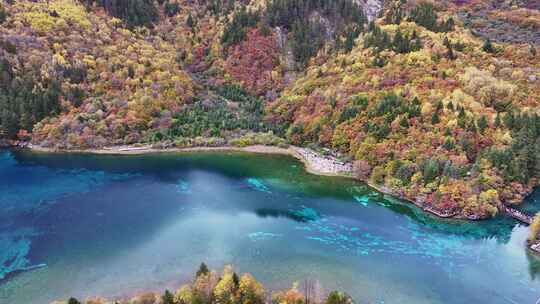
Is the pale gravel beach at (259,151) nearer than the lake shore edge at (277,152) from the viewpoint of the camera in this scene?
No

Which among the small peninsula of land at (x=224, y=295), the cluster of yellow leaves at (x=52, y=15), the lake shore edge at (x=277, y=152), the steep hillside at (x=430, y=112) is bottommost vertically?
the small peninsula of land at (x=224, y=295)

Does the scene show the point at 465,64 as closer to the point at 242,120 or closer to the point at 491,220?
A: the point at 491,220

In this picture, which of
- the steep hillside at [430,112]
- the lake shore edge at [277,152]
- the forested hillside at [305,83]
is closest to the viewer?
the steep hillside at [430,112]

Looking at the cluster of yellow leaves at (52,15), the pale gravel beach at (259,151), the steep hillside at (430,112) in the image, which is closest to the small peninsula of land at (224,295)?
the steep hillside at (430,112)

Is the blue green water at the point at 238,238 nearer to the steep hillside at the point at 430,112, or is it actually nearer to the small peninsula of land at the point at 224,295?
the steep hillside at the point at 430,112

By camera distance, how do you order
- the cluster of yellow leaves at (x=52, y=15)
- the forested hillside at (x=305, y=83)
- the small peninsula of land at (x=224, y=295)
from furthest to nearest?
1. the cluster of yellow leaves at (x=52, y=15)
2. the forested hillside at (x=305, y=83)
3. the small peninsula of land at (x=224, y=295)

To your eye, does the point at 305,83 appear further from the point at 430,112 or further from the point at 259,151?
the point at 430,112

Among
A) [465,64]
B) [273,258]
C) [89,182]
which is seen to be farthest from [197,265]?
[465,64]
